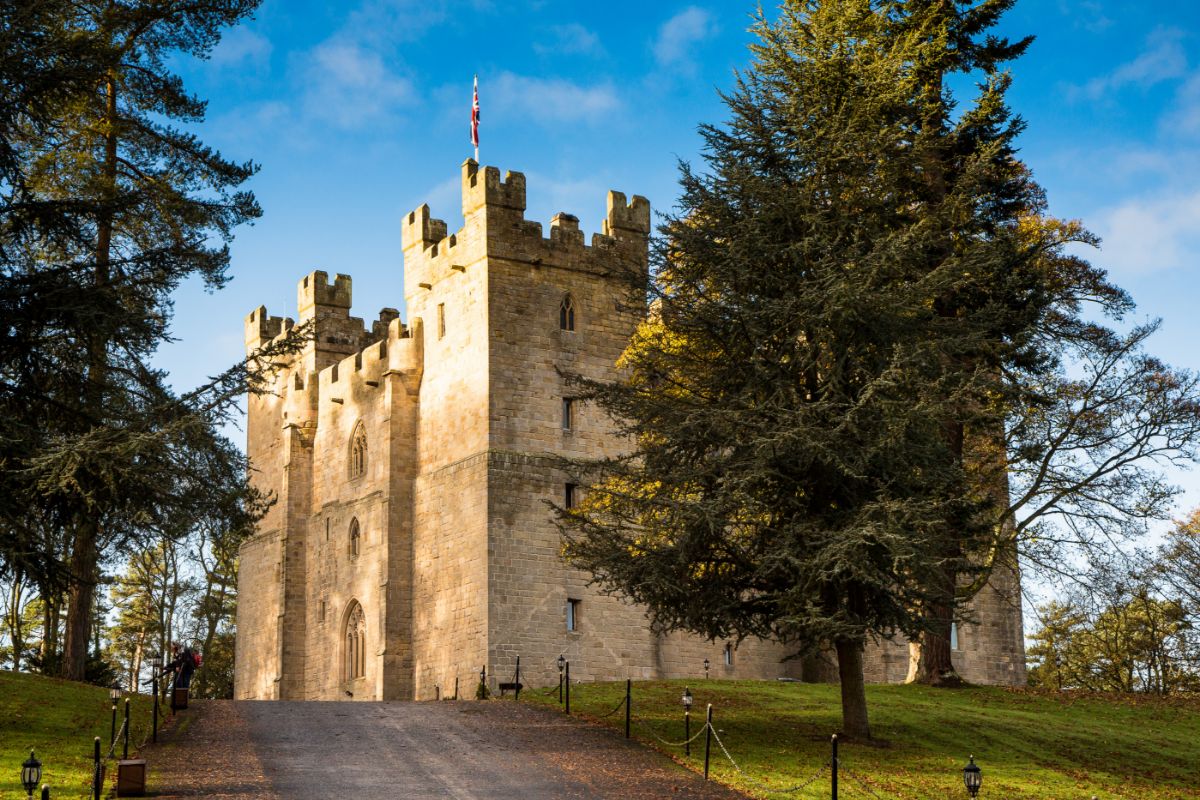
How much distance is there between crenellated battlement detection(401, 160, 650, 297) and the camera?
3603 centimetres

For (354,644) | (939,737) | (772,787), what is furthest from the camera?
(354,644)

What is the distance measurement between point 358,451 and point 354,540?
247cm

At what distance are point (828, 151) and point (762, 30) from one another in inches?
105

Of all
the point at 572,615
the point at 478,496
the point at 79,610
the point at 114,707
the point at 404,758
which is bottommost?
the point at 404,758

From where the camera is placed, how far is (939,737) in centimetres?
2311

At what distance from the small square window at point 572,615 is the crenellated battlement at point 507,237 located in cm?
806

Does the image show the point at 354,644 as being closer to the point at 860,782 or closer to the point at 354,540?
the point at 354,540

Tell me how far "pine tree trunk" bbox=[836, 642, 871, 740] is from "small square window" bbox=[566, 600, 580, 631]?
1276cm

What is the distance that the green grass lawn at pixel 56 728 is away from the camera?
55.1 feet

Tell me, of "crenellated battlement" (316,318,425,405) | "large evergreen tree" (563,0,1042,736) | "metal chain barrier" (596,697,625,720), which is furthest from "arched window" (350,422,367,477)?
"large evergreen tree" (563,0,1042,736)

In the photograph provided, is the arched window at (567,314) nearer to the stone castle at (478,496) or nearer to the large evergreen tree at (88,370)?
the stone castle at (478,496)

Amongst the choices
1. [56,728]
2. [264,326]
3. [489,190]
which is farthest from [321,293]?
[56,728]

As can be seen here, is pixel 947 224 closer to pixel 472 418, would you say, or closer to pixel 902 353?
pixel 902 353

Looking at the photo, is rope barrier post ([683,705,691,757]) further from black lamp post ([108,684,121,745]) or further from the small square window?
the small square window
